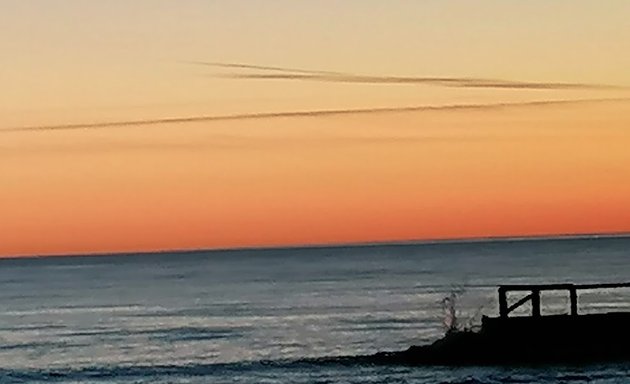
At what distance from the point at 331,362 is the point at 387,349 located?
576cm

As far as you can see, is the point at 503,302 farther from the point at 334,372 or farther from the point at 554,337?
the point at 334,372

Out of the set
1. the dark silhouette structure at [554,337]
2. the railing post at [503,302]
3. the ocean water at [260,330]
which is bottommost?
the ocean water at [260,330]

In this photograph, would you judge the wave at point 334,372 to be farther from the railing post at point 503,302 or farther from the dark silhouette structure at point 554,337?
the railing post at point 503,302

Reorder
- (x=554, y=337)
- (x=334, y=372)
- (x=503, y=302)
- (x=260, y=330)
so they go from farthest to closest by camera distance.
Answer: (x=260, y=330) → (x=334, y=372) → (x=554, y=337) → (x=503, y=302)

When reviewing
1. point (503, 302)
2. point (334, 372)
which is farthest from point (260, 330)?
point (503, 302)

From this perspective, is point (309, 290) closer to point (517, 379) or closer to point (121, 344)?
point (121, 344)

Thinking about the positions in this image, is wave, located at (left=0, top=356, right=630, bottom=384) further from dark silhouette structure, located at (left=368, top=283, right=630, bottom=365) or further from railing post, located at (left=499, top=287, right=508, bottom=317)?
railing post, located at (left=499, top=287, right=508, bottom=317)

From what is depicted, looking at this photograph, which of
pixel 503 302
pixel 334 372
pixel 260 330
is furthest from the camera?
pixel 260 330

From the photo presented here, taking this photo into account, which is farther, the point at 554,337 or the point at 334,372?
the point at 334,372

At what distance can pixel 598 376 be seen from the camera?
3650cm

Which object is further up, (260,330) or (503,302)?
(503,302)

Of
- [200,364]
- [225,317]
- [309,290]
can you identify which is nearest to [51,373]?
[200,364]

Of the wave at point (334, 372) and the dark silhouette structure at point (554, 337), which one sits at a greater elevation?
the dark silhouette structure at point (554, 337)

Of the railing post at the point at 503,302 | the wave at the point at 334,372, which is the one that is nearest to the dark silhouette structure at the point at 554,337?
the railing post at the point at 503,302
